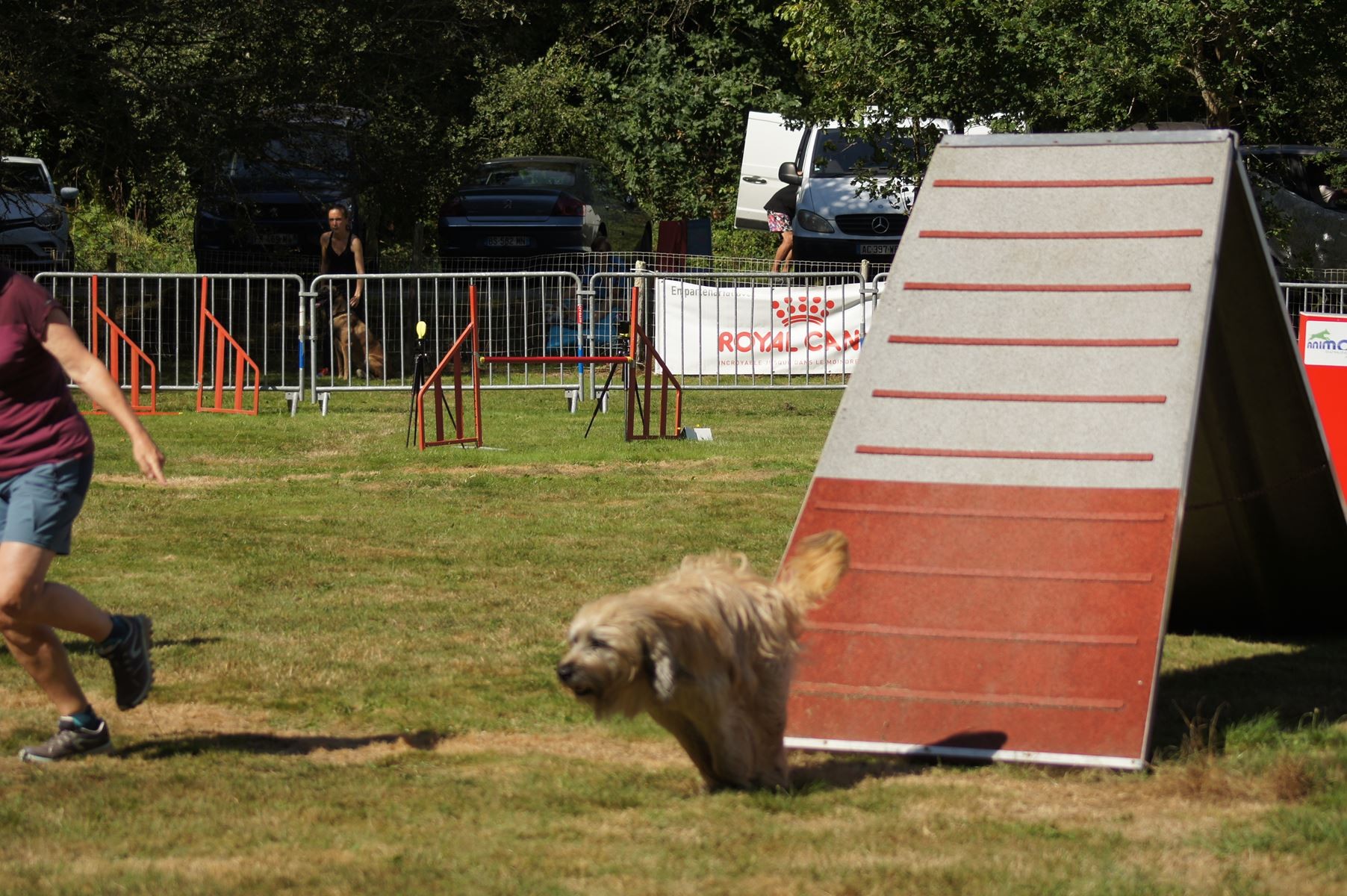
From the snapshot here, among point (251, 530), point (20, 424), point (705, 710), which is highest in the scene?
point (20, 424)

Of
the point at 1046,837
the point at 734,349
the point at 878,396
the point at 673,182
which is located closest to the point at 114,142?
the point at 734,349

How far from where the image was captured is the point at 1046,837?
15.3 feet

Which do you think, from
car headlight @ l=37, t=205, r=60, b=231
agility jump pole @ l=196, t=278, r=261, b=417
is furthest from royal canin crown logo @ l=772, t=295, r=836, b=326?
car headlight @ l=37, t=205, r=60, b=231

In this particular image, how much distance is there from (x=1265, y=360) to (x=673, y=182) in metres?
26.6

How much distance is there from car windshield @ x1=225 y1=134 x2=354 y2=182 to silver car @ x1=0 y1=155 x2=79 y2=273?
90.8 inches

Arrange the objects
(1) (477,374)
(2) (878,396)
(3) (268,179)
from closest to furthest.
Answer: (2) (878,396) → (1) (477,374) → (3) (268,179)

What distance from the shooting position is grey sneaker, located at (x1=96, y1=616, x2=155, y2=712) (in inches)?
219

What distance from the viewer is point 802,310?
17.6 metres

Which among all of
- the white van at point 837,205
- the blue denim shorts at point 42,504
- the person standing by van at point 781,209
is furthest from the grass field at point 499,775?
the person standing by van at point 781,209

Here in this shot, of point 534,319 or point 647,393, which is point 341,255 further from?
point 647,393

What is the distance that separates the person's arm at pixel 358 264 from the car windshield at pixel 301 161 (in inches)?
141

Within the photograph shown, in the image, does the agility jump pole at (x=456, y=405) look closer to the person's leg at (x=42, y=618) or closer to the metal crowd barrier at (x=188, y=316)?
the metal crowd barrier at (x=188, y=316)

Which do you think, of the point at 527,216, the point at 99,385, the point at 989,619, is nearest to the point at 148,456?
the point at 99,385

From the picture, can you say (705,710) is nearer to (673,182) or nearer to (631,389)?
(631,389)
